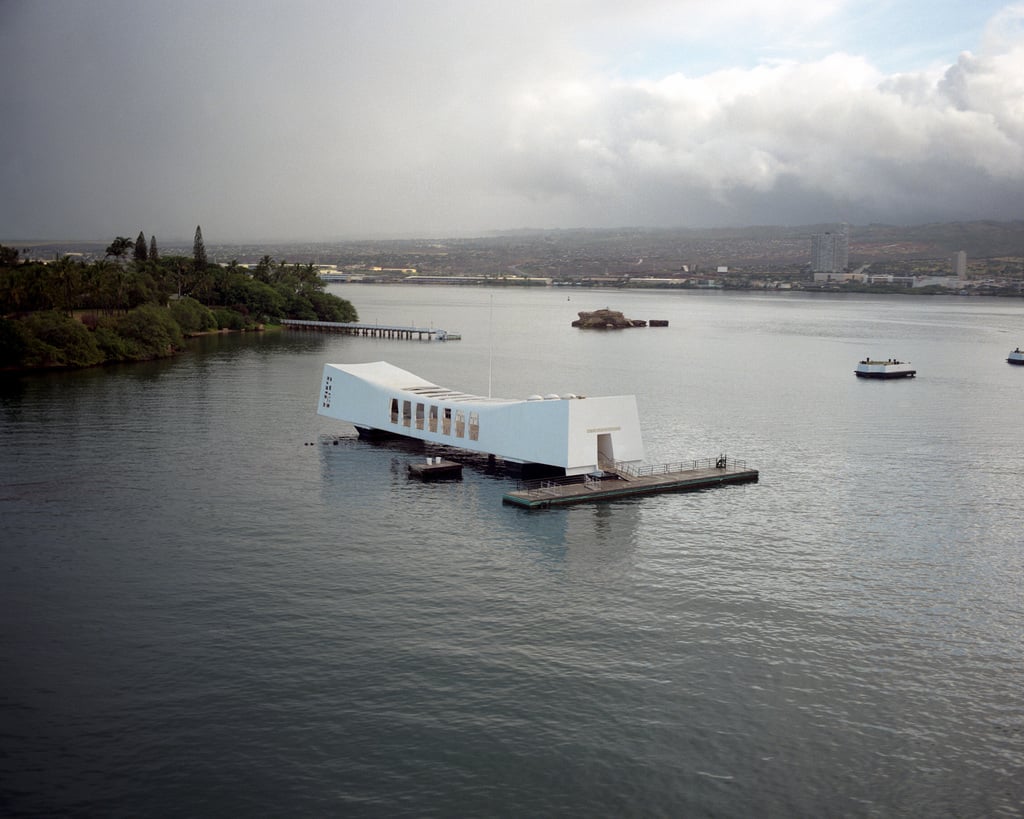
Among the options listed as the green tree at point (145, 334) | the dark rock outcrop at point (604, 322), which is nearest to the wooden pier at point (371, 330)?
the dark rock outcrop at point (604, 322)

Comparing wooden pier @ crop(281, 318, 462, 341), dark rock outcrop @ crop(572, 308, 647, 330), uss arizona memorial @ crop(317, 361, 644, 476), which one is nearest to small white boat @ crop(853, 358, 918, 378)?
uss arizona memorial @ crop(317, 361, 644, 476)

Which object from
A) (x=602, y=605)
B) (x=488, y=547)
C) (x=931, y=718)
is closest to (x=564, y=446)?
(x=488, y=547)

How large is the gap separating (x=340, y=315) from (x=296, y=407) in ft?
245

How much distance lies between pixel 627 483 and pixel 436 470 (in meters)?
8.16

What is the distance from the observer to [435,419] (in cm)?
4678

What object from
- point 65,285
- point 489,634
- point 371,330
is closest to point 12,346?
point 65,285

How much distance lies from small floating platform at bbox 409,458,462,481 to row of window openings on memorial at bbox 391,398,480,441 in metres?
2.21

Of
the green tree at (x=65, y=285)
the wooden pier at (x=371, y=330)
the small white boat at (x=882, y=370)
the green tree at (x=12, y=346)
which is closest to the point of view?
the green tree at (x=12, y=346)

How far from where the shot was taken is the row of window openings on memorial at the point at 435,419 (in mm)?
44406

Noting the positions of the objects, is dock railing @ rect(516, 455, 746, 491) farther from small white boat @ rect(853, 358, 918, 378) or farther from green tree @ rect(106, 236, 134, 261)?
green tree @ rect(106, 236, 134, 261)

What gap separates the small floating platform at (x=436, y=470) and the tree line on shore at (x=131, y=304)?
46.2m

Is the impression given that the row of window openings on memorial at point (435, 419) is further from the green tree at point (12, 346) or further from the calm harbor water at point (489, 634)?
the green tree at point (12, 346)

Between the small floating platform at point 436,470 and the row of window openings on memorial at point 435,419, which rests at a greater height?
the row of window openings on memorial at point 435,419

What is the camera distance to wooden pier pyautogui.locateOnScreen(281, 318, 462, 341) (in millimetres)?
122250
